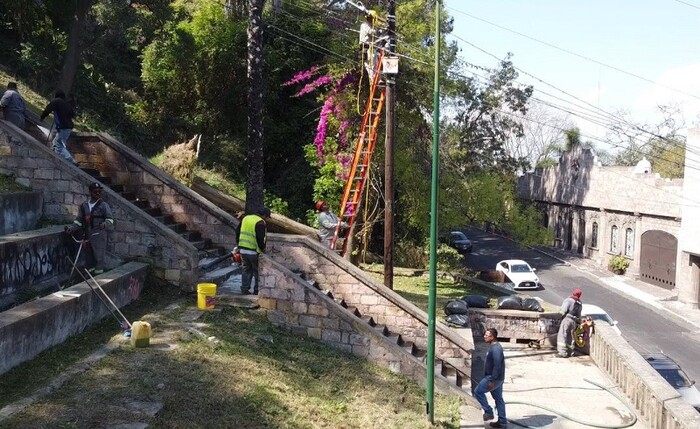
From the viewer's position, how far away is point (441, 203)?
22.9 metres

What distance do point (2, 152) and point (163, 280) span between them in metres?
4.08

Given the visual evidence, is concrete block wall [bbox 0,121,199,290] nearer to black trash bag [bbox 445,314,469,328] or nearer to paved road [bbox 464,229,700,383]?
black trash bag [bbox 445,314,469,328]

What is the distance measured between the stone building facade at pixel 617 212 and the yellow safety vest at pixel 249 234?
80.7 ft

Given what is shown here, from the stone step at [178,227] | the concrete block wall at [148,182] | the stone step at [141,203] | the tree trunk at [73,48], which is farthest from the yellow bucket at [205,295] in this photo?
the tree trunk at [73,48]

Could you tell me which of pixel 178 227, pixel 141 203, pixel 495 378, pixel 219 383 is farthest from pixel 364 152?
pixel 219 383

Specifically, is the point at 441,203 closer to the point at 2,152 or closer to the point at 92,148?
the point at 92,148

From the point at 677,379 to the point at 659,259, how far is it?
68.7 ft

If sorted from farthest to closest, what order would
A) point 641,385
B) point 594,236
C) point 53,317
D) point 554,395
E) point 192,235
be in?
point 594,236, point 192,235, point 554,395, point 641,385, point 53,317

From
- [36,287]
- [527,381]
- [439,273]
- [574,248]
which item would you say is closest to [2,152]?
[36,287]

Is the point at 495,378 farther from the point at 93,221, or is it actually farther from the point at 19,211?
the point at 19,211

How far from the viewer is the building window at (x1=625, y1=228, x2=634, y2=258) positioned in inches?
1449

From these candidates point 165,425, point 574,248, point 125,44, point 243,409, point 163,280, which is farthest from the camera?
point 574,248

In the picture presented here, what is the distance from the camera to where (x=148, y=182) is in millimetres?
14555

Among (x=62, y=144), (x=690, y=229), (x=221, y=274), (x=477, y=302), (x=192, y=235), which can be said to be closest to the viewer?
(x=221, y=274)
